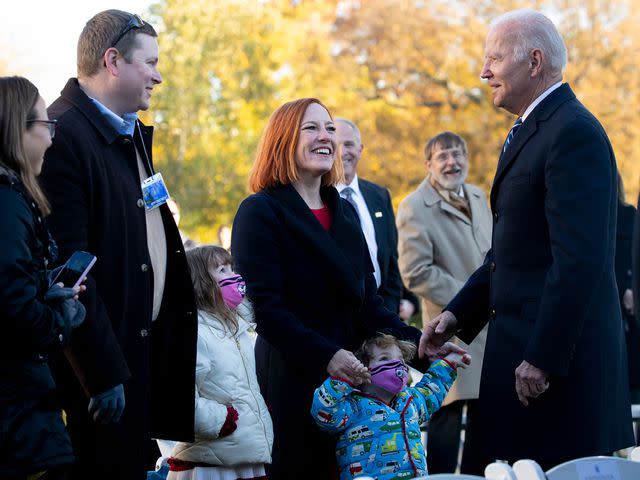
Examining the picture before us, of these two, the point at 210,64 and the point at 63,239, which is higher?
the point at 210,64

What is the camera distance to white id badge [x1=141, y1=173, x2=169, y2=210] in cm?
403

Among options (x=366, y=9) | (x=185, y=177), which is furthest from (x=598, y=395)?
(x=185, y=177)

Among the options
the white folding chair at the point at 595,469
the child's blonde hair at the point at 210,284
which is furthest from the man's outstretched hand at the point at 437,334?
the white folding chair at the point at 595,469

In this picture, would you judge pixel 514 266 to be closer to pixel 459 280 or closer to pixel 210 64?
pixel 459 280

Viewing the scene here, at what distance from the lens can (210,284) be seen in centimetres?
502

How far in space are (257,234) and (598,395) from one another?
147 centimetres

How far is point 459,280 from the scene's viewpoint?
7098 mm

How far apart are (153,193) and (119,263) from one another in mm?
388

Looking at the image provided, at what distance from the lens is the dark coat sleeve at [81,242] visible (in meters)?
3.42

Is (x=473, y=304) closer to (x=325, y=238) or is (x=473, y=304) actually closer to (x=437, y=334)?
(x=437, y=334)

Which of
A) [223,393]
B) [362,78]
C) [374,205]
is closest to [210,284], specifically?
[223,393]

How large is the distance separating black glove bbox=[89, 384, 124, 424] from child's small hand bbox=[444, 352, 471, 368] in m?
1.60

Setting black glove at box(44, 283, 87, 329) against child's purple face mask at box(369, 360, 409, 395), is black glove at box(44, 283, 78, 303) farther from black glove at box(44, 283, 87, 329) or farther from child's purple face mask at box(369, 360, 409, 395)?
child's purple face mask at box(369, 360, 409, 395)

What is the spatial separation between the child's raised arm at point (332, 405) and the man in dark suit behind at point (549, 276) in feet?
1.75
